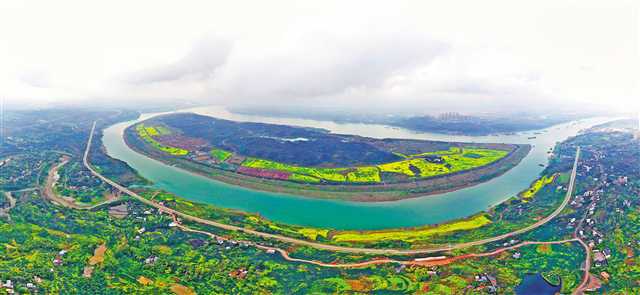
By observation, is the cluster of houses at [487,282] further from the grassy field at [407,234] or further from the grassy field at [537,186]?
the grassy field at [537,186]

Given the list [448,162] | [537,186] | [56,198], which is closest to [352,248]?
[537,186]

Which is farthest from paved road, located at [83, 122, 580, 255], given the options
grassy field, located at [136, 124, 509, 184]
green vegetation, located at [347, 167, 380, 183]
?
green vegetation, located at [347, 167, 380, 183]

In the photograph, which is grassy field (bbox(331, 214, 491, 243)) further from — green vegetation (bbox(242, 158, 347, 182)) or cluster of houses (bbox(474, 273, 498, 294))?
green vegetation (bbox(242, 158, 347, 182))

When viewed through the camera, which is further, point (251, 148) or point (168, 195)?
point (251, 148)

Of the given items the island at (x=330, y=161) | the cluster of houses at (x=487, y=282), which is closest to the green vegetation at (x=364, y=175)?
the island at (x=330, y=161)

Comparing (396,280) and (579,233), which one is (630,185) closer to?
(579,233)

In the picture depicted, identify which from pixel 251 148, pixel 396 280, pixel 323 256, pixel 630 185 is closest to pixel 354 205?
pixel 323 256

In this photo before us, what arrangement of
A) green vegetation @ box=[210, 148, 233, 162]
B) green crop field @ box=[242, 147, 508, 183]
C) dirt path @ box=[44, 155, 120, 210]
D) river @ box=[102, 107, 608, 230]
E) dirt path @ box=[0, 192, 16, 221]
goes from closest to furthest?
dirt path @ box=[0, 192, 16, 221] < river @ box=[102, 107, 608, 230] < dirt path @ box=[44, 155, 120, 210] < green crop field @ box=[242, 147, 508, 183] < green vegetation @ box=[210, 148, 233, 162]
